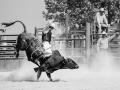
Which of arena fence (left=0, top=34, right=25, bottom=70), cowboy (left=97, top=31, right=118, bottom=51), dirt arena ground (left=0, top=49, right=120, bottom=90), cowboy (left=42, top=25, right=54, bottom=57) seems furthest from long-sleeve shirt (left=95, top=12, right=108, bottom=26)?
cowboy (left=42, top=25, right=54, bottom=57)

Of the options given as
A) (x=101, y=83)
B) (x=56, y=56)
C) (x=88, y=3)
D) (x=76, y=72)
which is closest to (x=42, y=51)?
(x=56, y=56)

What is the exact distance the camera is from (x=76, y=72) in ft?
76.2

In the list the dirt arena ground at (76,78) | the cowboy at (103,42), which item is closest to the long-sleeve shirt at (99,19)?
the cowboy at (103,42)

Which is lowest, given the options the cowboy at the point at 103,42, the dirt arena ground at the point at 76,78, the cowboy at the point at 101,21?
the dirt arena ground at the point at 76,78

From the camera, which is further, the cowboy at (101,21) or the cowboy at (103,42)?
the cowboy at (103,42)

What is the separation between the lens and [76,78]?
2064 cm

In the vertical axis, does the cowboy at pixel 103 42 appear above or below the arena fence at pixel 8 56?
above

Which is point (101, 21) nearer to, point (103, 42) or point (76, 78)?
point (103, 42)

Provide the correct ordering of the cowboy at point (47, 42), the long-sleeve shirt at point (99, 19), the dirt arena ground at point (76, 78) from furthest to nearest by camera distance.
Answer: the long-sleeve shirt at point (99, 19), the cowboy at point (47, 42), the dirt arena ground at point (76, 78)

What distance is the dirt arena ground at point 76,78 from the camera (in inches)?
664

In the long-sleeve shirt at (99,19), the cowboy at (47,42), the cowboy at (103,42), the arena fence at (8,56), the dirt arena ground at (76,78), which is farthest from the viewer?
the arena fence at (8,56)

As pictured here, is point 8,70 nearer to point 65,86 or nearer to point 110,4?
point 65,86

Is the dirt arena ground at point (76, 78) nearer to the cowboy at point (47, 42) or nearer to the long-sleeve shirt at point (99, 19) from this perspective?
the cowboy at point (47, 42)

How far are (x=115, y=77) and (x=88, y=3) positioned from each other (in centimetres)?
1818
